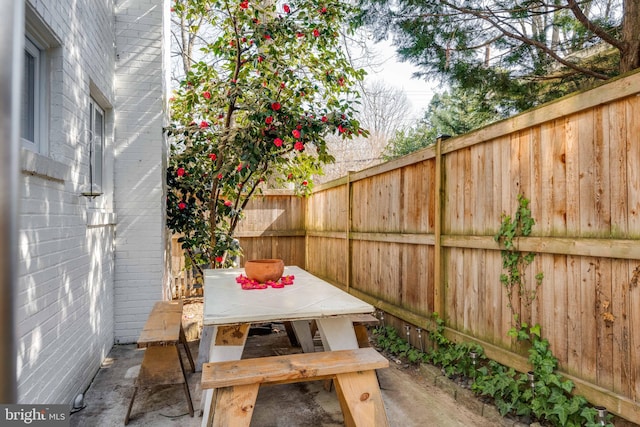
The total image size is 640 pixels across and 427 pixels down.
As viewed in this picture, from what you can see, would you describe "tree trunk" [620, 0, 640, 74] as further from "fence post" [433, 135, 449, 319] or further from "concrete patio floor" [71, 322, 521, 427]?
"concrete patio floor" [71, 322, 521, 427]

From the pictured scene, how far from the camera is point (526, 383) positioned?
2.37 metres

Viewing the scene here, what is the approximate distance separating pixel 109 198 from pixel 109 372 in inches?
64.7

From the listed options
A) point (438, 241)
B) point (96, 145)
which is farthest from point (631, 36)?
point (96, 145)

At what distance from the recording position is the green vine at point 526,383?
80.7 inches

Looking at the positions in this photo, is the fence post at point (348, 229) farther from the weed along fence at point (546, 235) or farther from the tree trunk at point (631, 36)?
the tree trunk at point (631, 36)

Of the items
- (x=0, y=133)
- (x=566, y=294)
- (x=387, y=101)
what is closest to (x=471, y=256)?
(x=566, y=294)

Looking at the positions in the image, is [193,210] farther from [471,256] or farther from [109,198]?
[471,256]

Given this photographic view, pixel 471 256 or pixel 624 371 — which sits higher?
pixel 471 256

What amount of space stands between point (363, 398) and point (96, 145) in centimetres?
331

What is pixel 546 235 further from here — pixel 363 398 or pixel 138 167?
pixel 138 167

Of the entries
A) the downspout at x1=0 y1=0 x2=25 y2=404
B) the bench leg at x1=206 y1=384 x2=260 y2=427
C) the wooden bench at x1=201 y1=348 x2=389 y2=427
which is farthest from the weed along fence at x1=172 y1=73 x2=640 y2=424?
the downspout at x1=0 y1=0 x2=25 y2=404

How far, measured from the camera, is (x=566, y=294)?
2.20m

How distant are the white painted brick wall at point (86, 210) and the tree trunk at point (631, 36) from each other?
12.5 ft

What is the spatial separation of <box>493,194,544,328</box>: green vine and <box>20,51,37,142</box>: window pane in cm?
290
